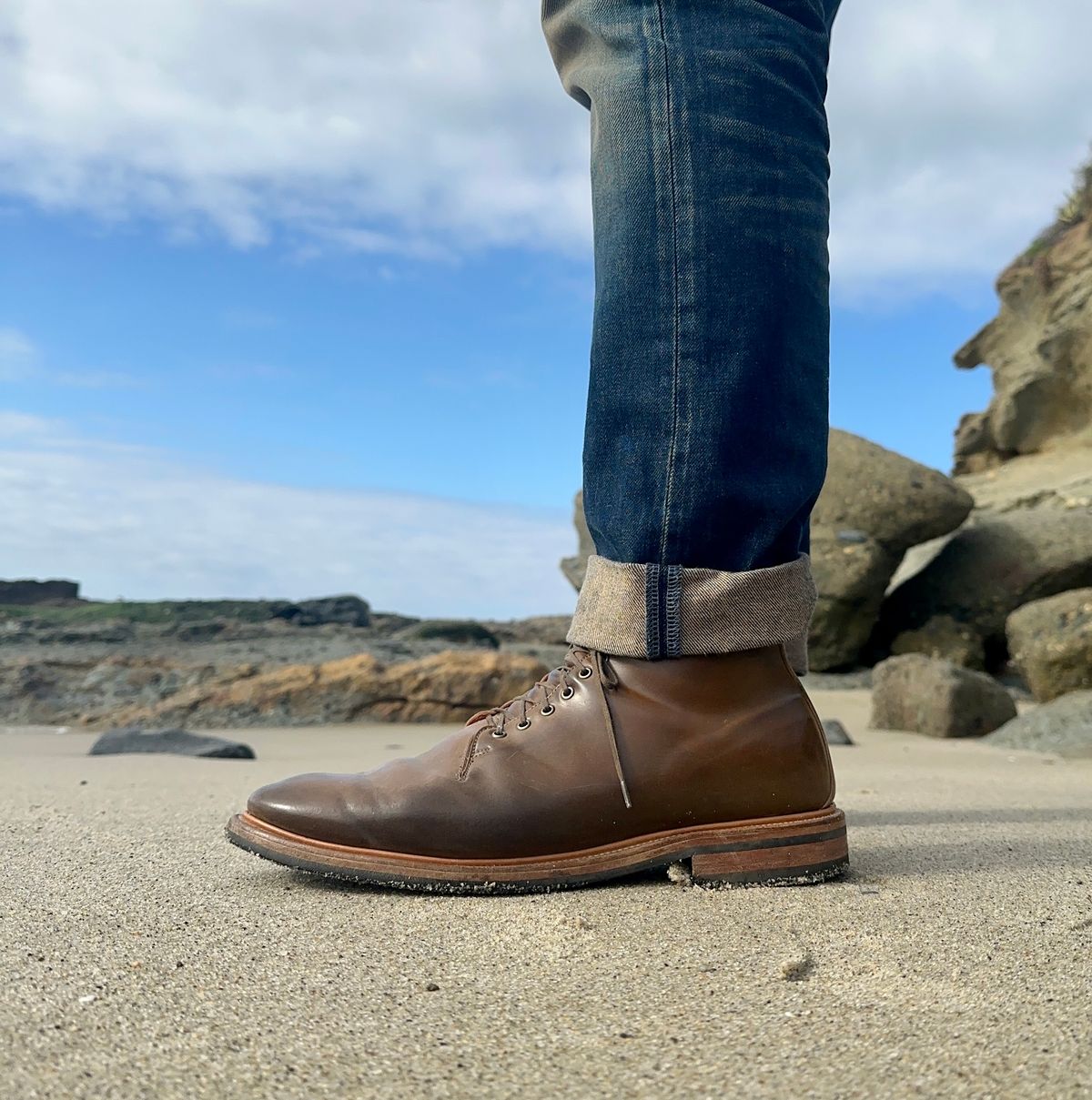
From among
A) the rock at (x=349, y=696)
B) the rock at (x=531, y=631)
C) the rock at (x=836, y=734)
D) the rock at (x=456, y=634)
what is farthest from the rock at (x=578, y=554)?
the rock at (x=836, y=734)

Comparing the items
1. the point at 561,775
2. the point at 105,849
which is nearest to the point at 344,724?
the point at 105,849

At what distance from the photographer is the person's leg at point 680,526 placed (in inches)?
50.3

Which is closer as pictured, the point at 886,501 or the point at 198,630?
the point at 886,501

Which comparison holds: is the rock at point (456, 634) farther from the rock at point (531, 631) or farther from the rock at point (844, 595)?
the rock at point (844, 595)

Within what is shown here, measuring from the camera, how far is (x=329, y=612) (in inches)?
369

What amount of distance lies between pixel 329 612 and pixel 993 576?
562 centimetres

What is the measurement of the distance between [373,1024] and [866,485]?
7.21 metres

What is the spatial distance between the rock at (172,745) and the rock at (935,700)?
114 inches

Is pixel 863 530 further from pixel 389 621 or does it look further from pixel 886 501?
pixel 389 621

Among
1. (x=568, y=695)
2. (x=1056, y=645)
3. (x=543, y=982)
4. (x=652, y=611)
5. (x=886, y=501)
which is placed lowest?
(x=543, y=982)

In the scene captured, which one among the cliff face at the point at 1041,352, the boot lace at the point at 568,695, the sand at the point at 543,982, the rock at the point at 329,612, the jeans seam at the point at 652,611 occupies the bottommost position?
the sand at the point at 543,982

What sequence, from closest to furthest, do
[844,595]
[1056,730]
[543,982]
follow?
1. [543,982]
2. [1056,730]
3. [844,595]

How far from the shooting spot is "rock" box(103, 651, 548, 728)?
4730mm

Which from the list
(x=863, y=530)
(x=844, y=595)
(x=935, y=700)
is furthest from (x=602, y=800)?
(x=863, y=530)
